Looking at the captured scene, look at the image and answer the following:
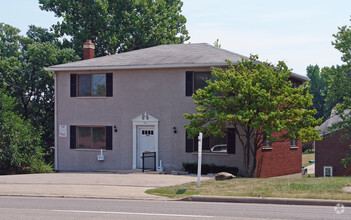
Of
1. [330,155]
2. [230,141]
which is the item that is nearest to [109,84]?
[230,141]

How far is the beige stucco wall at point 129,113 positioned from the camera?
83.8ft

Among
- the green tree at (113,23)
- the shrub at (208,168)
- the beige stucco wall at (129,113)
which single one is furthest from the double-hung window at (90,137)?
the green tree at (113,23)

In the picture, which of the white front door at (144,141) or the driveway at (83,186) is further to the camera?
the white front door at (144,141)

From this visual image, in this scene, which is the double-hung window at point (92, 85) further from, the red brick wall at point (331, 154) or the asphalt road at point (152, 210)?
the red brick wall at point (331, 154)

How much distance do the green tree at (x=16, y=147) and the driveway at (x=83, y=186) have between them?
14.5 feet

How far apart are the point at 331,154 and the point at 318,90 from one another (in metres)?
72.7

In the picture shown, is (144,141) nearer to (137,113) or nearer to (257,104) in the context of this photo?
(137,113)

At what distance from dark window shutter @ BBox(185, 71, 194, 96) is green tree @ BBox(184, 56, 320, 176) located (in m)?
2.22

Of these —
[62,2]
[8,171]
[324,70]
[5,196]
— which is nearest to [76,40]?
[62,2]

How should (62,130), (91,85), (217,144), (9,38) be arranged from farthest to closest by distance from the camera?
(9,38)
(62,130)
(91,85)
(217,144)

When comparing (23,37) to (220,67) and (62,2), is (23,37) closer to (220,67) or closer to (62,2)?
(62,2)

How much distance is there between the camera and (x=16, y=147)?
1019 inches

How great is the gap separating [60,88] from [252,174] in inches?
461

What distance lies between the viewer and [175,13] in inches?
1889
